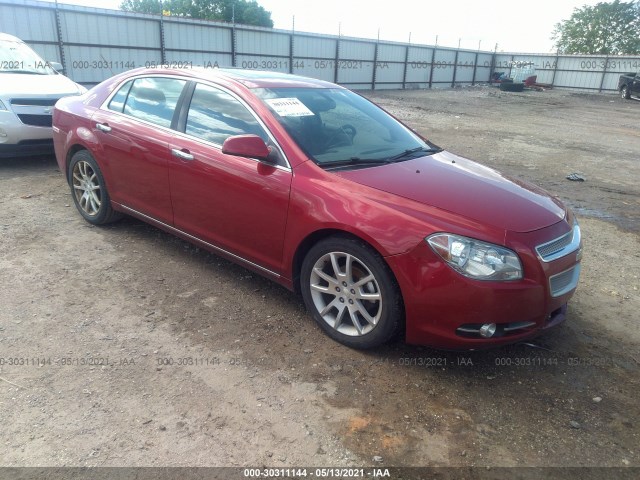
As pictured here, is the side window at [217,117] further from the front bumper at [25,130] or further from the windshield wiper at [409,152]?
the front bumper at [25,130]

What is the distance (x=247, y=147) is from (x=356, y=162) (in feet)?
2.45

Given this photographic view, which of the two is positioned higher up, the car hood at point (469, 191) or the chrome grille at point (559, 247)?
the car hood at point (469, 191)

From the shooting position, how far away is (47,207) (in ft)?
18.4

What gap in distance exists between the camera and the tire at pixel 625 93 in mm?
27516

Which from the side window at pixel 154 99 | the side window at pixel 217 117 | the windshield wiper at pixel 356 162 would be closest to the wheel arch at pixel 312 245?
the windshield wiper at pixel 356 162

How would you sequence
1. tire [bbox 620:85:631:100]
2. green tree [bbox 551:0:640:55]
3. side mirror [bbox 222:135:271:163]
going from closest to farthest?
side mirror [bbox 222:135:271:163] → tire [bbox 620:85:631:100] → green tree [bbox 551:0:640:55]

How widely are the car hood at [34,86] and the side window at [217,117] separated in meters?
4.33

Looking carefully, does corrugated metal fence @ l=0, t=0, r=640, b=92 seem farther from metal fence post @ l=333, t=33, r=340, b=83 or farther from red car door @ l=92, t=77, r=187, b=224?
red car door @ l=92, t=77, r=187, b=224

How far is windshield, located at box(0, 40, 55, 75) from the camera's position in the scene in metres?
7.62

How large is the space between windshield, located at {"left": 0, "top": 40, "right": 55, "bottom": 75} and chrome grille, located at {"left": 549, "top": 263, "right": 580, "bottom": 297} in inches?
319

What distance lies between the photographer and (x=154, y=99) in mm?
4289

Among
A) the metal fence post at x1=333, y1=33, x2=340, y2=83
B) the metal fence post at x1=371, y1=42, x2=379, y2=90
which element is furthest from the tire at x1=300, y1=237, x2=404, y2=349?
the metal fence post at x1=371, y1=42, x2=379, y2=90

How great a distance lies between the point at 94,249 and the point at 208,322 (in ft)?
5.77

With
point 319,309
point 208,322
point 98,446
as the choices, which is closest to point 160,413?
point 98,446
